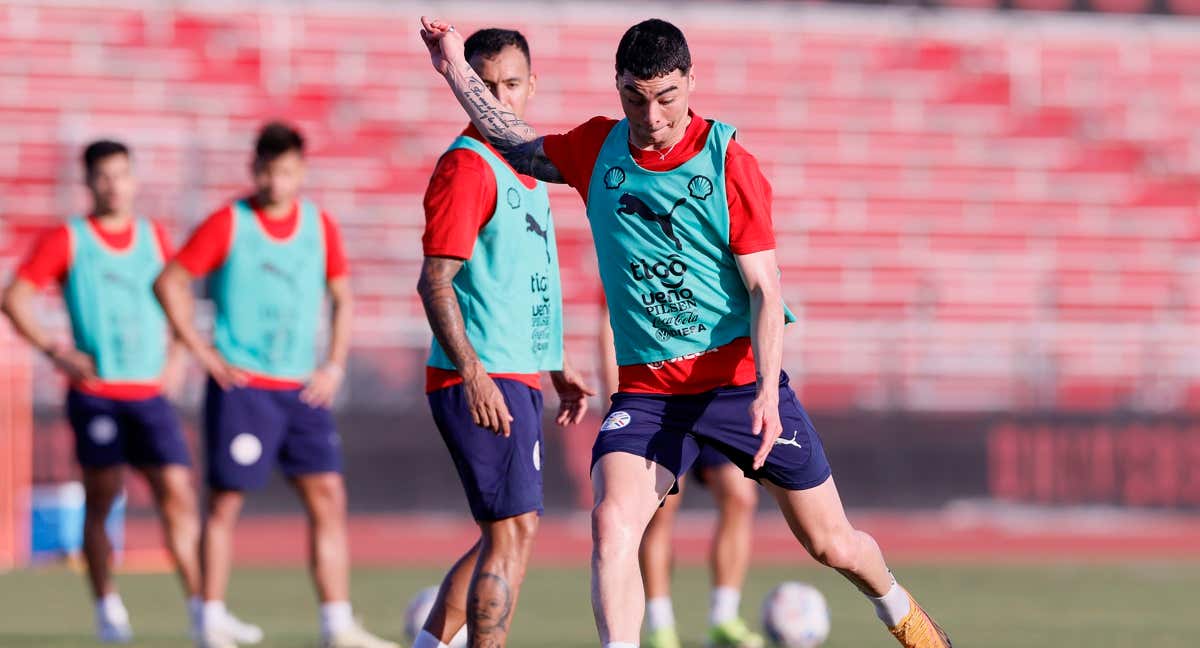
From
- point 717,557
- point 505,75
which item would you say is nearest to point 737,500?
point 717,557

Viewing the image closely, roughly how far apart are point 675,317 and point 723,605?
3.34 metres

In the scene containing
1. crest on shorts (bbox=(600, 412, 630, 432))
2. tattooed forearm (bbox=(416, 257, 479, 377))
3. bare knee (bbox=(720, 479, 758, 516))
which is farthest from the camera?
bare knee (bbox=(720, 479, 758, 516))

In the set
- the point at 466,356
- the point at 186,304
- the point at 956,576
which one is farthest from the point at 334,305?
the point at 956,576

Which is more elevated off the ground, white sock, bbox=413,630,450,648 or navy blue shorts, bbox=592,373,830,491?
navy blue shorts, bbox=592,373,830,491

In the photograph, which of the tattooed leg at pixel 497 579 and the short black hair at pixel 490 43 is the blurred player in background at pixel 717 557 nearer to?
the tattooed leg at pixel 497 579

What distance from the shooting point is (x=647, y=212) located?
19.2 feet

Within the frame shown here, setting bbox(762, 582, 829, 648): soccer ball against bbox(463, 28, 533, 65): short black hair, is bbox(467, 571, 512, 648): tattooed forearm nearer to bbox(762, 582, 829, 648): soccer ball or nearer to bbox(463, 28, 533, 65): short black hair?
bbox(463, 28, 533, 65): short black hair

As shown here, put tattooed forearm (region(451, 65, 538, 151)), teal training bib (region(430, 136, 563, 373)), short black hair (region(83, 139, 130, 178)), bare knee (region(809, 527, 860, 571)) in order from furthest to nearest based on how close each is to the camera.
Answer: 1. short black hair (region(83, 139, 130, 178))
2. teal training bib (region(430, 136, 563, 373))
3. tattooed forearm (region(451, 65, 538, 151))
4. bare knee (region(809, 527, 860, 571))

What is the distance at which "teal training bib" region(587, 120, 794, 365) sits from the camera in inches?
228

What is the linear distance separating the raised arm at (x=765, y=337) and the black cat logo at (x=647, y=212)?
0.77 feet

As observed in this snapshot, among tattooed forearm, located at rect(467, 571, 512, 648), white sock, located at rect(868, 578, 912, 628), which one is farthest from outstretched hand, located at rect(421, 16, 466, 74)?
white sock, located at rect(868, 578, 912, 628)

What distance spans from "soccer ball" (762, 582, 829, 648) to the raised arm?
3.34 meters

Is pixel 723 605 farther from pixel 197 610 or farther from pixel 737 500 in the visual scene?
pixel 197 610

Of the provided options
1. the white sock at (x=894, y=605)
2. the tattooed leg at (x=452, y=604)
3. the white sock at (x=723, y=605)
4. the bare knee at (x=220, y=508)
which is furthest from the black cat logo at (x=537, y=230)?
the white sock at (x=723, y=605)
